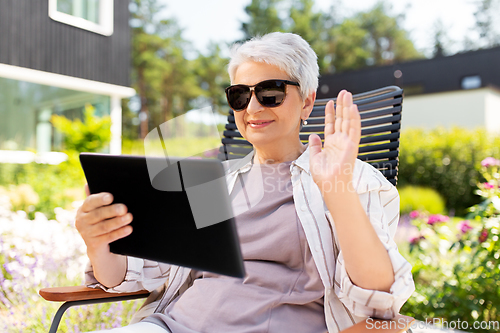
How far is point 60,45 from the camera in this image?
877cm

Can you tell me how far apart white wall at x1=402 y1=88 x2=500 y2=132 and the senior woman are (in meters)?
15.1

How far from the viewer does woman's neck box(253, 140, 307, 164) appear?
1709 millimetres

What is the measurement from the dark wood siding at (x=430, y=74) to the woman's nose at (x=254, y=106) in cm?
1816

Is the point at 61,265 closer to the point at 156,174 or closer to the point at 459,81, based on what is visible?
the point at 156,174

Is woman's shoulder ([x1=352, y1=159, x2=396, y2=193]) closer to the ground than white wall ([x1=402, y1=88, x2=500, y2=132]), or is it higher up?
closer to the ground

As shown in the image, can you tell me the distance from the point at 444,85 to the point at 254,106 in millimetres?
20732

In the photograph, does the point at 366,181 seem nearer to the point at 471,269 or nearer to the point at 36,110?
the point at 471,269

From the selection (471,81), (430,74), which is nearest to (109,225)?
(430,74)

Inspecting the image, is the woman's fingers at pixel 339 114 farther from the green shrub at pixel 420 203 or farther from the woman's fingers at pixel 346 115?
the green shrub at pixel 420 203

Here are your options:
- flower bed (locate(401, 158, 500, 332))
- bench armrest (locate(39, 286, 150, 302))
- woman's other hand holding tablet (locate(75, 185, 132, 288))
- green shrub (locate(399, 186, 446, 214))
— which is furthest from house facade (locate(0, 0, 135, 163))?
woman's other hand holding tablet (locate(75, 185, 132, 288))

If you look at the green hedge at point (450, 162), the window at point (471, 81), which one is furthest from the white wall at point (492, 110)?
the green hedge at point (450, 162)

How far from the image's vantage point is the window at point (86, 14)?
8.75 m

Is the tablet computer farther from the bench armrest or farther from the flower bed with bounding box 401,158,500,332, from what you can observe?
the flower bed with bounding box 401,158,500,332

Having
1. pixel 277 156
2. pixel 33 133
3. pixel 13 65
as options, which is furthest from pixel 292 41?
pixel 33 133
